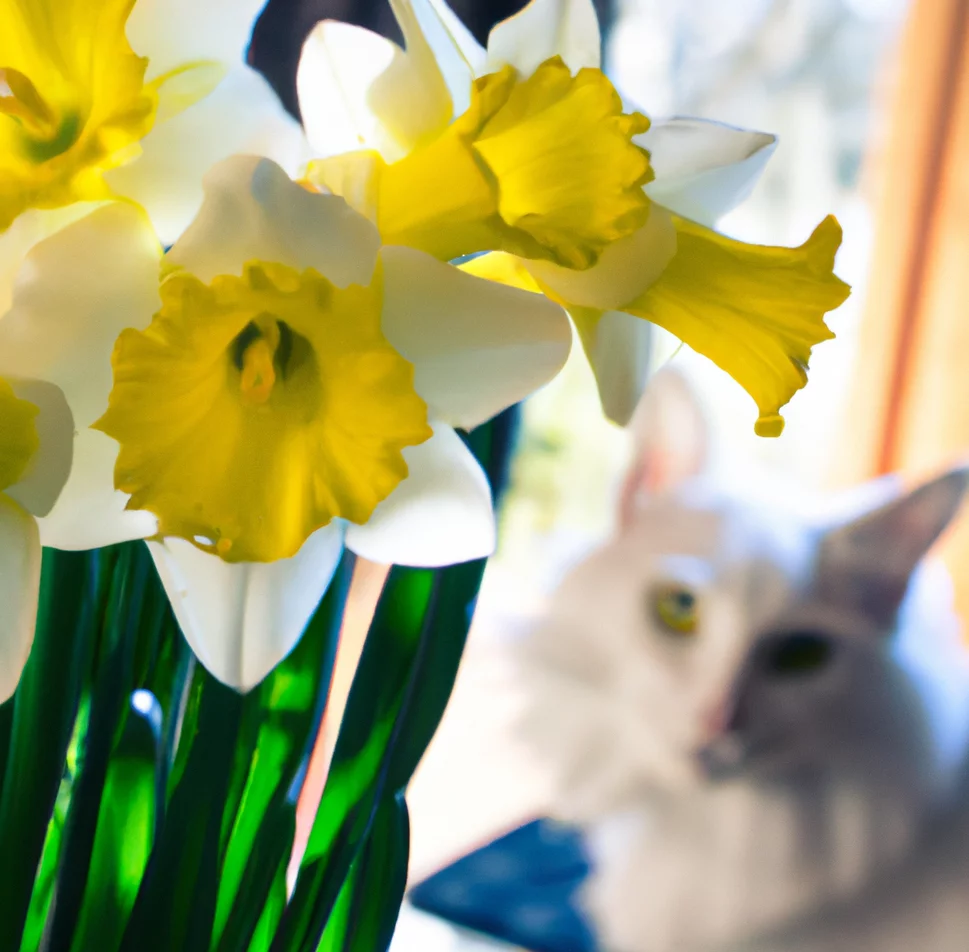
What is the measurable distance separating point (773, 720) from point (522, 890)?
1.02ft

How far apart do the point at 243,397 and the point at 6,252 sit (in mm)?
73

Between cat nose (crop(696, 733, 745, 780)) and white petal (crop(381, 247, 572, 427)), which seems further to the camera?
cat nose (crop(696, 733, 745, 780))

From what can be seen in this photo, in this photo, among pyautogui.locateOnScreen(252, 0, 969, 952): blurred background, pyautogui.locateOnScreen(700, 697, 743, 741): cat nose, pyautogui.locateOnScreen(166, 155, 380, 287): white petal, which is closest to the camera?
pyautogui.locateOnScreen(166, 155, 380, 287): white petal

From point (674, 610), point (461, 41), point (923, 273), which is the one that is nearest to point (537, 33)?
point (461, 41)

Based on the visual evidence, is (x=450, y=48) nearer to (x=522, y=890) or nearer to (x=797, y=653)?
(x=797, y=653)

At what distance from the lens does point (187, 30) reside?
0.27m

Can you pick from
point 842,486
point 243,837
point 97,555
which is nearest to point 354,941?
point 243,837

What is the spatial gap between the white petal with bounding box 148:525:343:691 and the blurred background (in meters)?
0.69

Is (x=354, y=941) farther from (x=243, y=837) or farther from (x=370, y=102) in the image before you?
(x=370, y=102)

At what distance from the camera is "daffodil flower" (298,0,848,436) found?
0.87 ft

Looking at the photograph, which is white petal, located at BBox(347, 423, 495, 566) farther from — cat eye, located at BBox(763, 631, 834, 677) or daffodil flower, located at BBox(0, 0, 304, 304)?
cat eye, located at BBox(763, 631, 834, 677)

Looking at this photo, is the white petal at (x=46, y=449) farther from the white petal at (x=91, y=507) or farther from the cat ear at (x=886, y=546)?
the cat ear at (x=886, y=546)

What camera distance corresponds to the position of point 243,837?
343mm

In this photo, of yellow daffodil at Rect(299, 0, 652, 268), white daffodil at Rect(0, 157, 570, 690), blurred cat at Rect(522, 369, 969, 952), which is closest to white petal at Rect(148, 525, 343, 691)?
white daffodil at Rect(0, 157, 570, 690)
